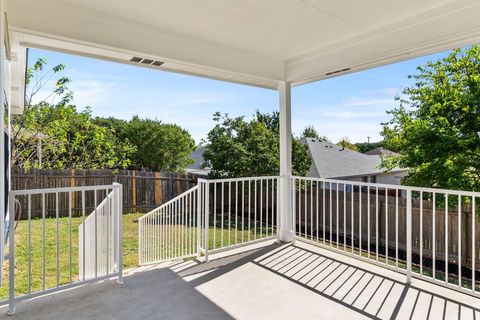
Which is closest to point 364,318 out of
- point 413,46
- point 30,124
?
point 413,46

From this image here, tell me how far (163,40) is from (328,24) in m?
1.67

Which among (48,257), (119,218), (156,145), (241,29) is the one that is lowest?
(48,257)

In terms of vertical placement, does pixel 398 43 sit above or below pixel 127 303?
above

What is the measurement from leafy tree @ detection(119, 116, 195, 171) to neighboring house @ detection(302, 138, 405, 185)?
539cm

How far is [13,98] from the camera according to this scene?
4.71 metres

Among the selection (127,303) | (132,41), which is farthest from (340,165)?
(127,303)

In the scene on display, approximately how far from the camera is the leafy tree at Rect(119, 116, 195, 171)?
13.2m

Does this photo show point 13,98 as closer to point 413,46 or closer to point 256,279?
point 256,279

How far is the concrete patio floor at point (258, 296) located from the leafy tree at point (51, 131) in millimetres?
5772

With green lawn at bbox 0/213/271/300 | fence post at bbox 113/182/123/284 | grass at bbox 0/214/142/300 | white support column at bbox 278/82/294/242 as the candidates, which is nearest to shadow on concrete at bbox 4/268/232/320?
fence post at bbox 113/182/123/284

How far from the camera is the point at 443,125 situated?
21.7 ft

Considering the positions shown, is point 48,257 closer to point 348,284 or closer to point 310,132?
point 348,284

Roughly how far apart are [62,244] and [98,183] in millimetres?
3398

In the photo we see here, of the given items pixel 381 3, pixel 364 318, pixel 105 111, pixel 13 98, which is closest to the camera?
pixel 364 318
